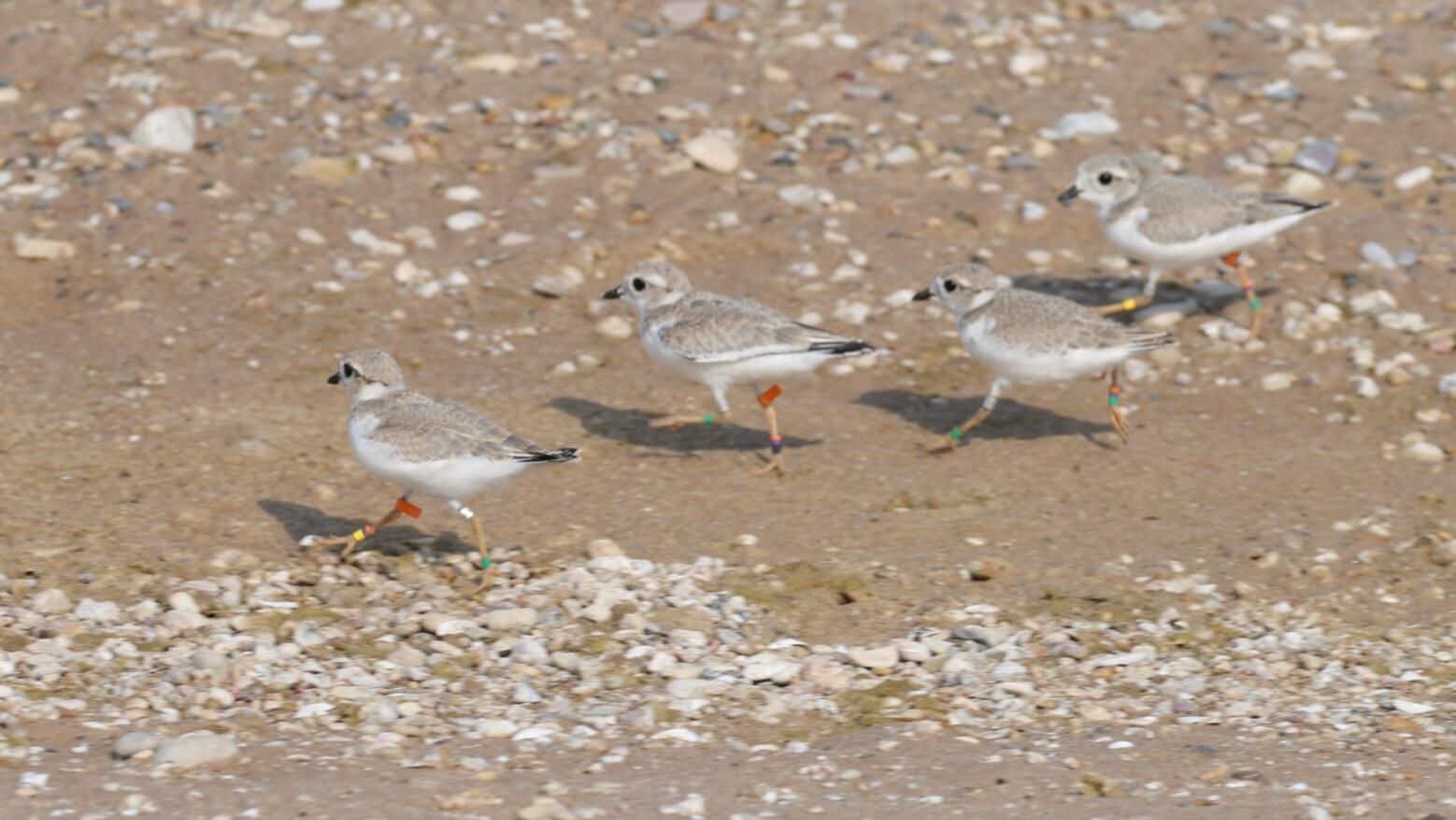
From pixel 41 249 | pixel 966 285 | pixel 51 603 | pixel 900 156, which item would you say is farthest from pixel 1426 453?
pixel 41 249

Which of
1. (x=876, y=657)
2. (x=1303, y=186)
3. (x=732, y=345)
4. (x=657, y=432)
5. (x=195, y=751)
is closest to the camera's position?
(x=195, y=751)

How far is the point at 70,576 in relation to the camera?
28.0ft

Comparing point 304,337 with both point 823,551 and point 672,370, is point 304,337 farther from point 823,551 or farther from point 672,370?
Result: point 823,551

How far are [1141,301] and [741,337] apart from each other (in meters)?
3.36

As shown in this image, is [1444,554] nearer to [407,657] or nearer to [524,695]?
[524,695]

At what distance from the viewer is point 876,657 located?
8070 millimetres

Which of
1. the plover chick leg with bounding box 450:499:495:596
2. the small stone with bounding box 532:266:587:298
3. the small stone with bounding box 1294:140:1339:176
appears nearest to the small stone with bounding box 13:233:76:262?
the small stone with bounding box 532:266:587:298

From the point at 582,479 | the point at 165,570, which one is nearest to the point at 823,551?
the point at 582,479

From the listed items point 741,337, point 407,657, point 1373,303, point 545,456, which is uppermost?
point 545,456

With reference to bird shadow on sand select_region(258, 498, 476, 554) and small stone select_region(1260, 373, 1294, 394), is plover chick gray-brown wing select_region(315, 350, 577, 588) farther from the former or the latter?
small stone select_region(1260, 373, 1294, 394)

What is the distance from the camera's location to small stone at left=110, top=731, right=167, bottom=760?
22.7ft

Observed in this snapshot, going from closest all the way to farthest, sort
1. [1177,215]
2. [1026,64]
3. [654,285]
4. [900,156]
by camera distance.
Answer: [654,285] < [1177,215] < [900,156] < [1026,64]

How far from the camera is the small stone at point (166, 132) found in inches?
535

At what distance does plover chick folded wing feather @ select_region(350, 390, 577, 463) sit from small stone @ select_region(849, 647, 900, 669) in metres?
1.70
